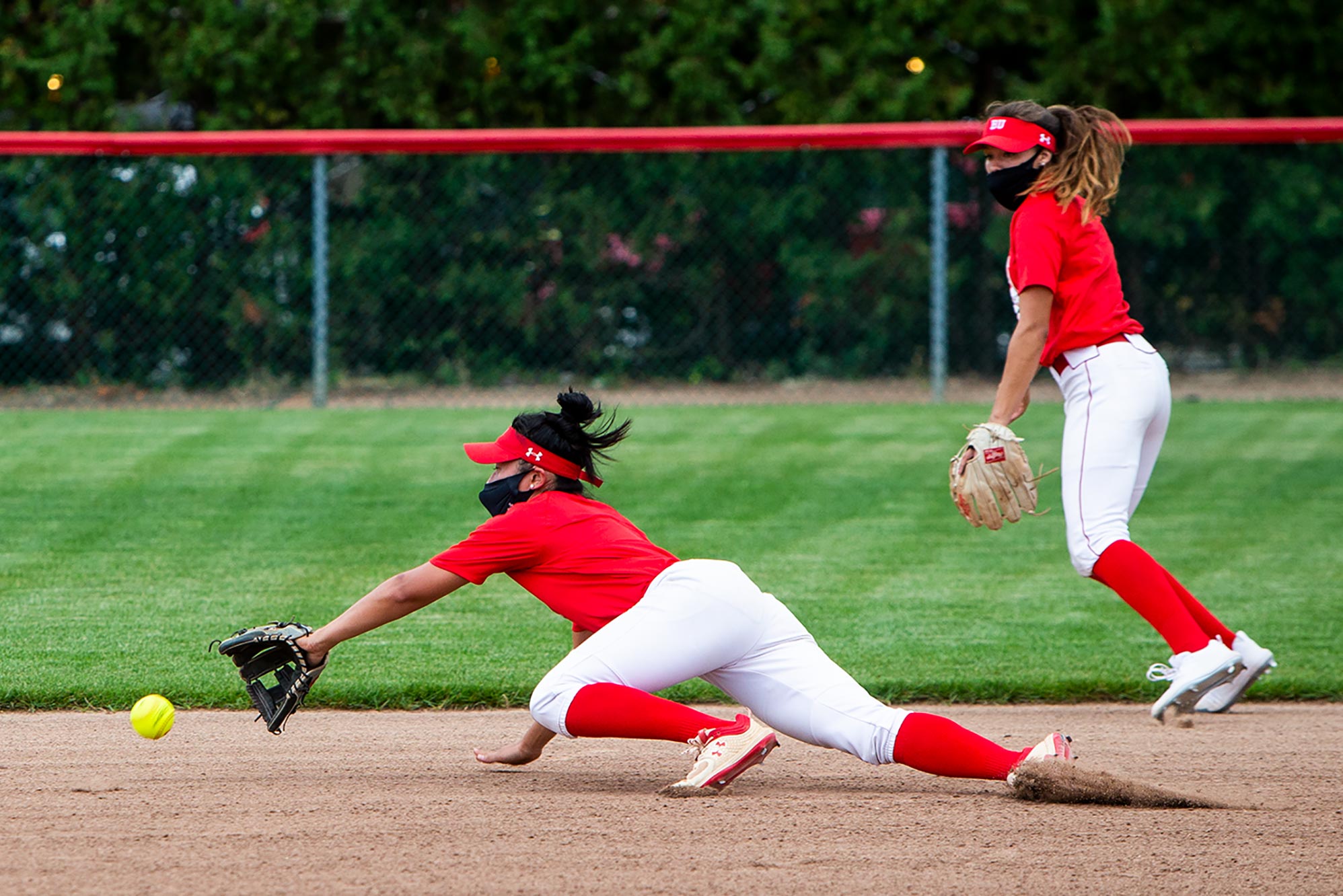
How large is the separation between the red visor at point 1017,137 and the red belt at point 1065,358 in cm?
62

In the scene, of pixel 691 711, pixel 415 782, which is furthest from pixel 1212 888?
pixel 415 782

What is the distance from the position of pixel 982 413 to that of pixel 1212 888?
25.8 feet

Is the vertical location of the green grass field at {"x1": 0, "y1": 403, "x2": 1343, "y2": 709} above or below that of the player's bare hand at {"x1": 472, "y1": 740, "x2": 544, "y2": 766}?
below

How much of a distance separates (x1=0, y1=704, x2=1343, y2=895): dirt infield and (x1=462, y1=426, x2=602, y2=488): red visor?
90 centimetres

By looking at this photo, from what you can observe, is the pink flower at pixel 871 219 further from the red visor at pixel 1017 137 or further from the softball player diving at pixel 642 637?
the softball player diving at pixel 642 637

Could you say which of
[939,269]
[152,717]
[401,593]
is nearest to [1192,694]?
[401,593]

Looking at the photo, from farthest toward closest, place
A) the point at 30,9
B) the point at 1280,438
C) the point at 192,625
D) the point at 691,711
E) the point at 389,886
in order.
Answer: the point at 30,9
the point at 1280,438
the point at 192,625
the point at 691,711
the point at 389,886

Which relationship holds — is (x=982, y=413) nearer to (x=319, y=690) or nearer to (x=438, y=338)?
(x=438, y=338)

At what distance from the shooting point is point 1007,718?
527cm

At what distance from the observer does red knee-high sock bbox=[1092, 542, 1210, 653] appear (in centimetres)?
459

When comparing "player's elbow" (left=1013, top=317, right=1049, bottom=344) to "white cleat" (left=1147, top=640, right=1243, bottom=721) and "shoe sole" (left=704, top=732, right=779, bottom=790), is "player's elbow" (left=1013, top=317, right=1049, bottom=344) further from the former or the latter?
"shoe sole" (left=704, top=732, right=779, bottom=790)

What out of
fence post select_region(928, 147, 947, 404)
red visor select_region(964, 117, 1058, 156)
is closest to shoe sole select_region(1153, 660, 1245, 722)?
red visor select_region(964, 117, 1058, 156)

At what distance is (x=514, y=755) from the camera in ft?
14.6

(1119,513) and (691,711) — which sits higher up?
(1119,513)
